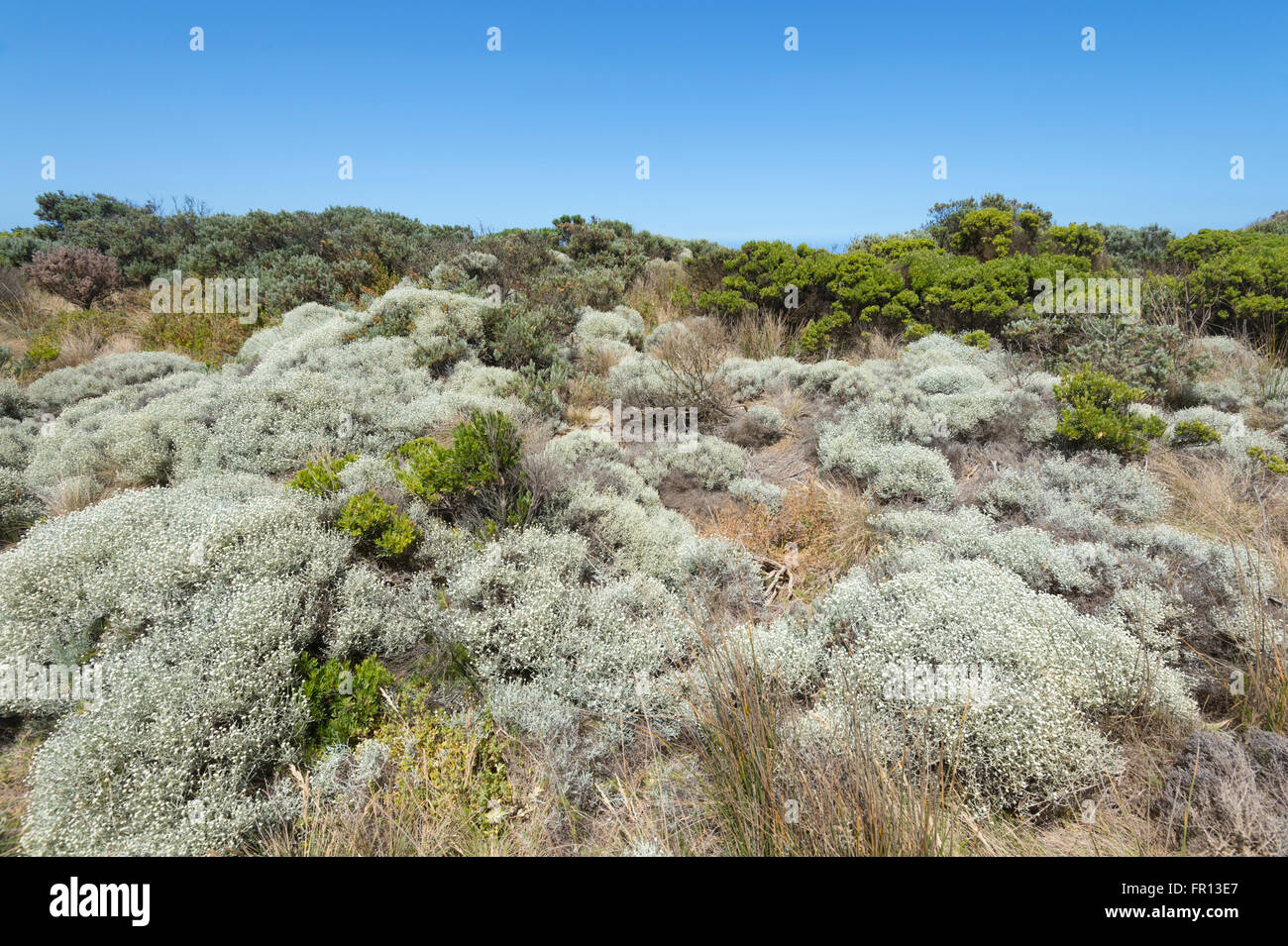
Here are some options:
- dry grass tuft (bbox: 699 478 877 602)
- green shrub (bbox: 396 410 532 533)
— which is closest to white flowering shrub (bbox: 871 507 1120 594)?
dry grass tuft (bbox: 699 478 877 602)

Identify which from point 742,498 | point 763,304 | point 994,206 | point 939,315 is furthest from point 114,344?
point 994,206

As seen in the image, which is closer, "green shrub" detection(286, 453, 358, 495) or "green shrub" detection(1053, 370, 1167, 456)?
"green shrub" detection(286, 453, 358, 495)

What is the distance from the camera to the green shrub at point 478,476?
4.38m

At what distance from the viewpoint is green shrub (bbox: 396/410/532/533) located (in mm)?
4379

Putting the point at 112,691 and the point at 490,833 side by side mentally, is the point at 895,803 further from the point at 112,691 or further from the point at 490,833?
the point at 112,691

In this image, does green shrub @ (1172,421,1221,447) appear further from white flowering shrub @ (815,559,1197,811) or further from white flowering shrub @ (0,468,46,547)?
white flowering shrub @ (0,468,46,547)

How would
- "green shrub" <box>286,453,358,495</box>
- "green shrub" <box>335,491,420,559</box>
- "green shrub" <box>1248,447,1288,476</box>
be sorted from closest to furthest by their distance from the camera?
"green shrub" <box>335,491,420,559</box>
"green shrub" <box>286,453,358,495</box>
"green shrub" <box>1248,447,1288,476</box>

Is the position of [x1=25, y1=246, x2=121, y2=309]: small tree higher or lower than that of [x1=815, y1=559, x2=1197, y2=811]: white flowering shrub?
higher

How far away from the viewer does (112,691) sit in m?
2.66

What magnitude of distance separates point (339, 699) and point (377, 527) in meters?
1.45

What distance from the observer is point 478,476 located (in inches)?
172

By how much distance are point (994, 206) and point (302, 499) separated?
55.6ft

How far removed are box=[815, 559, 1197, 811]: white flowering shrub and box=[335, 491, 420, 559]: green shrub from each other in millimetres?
3197

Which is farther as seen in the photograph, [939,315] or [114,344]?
[939,315]
